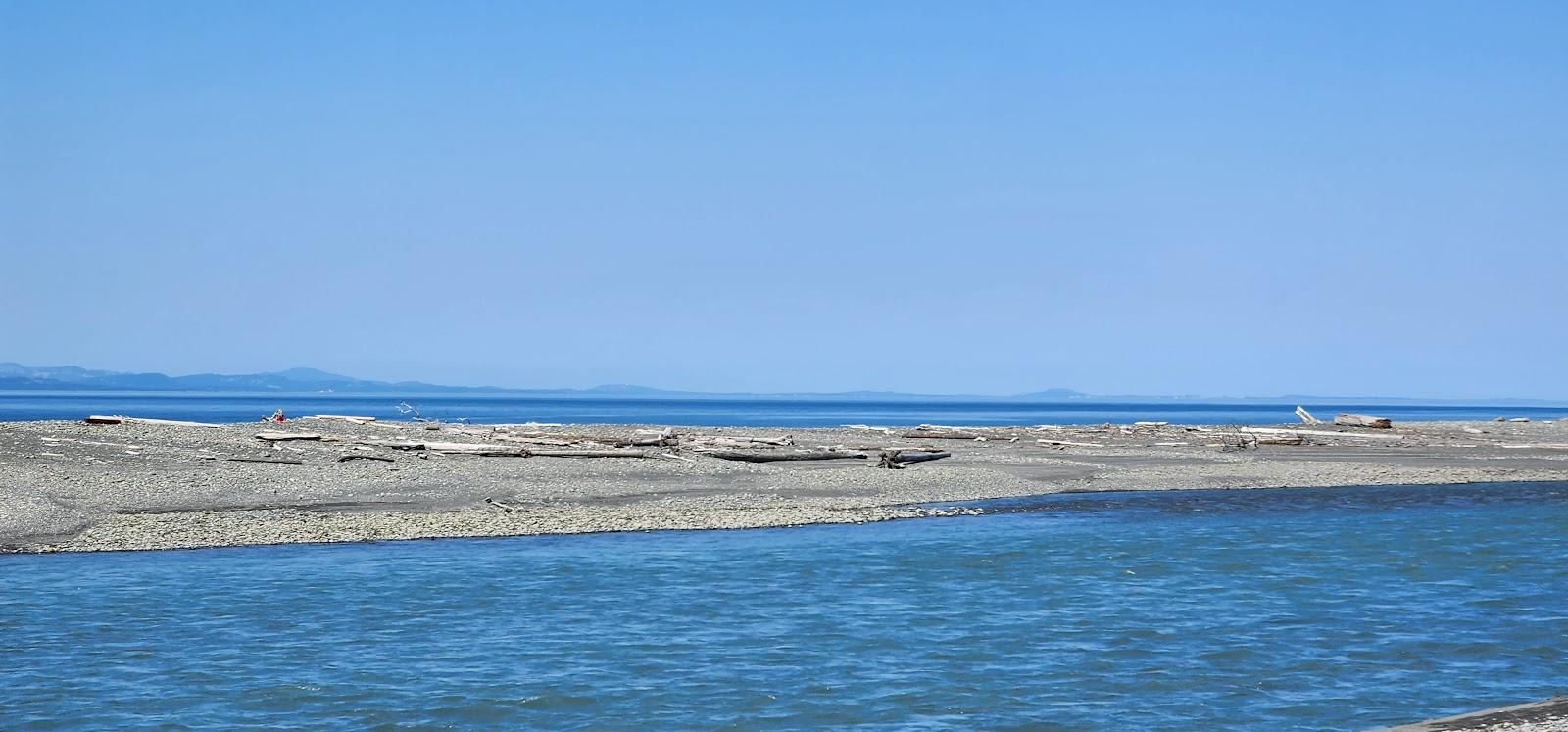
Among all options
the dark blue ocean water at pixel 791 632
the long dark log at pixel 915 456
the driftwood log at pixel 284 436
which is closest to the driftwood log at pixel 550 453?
the driftwood log at pixel 284 436

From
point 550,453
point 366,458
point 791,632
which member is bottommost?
point 791,632

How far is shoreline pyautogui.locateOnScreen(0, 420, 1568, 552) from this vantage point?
26.4m

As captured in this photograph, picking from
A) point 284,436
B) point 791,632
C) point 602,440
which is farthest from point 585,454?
point 791,632

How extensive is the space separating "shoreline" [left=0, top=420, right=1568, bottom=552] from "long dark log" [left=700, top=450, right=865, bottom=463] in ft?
0.50

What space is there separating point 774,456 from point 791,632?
23296mm

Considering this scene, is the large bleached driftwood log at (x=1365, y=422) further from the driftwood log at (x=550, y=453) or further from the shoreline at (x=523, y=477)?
the driftwood log at (x=550, y=453)

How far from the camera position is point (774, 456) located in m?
40.7

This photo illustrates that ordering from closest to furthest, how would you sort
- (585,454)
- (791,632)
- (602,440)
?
1. (791,632)
2. (585,454)
3. (602,440)

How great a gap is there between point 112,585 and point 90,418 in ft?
91.4

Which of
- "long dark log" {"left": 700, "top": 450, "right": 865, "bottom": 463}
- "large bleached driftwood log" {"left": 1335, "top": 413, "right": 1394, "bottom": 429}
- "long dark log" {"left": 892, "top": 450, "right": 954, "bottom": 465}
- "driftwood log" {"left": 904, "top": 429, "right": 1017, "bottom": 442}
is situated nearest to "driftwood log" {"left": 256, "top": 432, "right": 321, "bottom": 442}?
"long dark log" {"left": 700, "top": 450, "right": 865, "bottom": 463}

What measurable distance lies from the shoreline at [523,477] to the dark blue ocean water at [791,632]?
102 inches

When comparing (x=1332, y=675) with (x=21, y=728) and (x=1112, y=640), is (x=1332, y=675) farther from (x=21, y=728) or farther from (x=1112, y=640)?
(x=21, y=728)

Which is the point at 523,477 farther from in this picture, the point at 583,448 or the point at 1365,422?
the point at 1365,422

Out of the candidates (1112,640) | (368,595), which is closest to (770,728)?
(1112,640)
